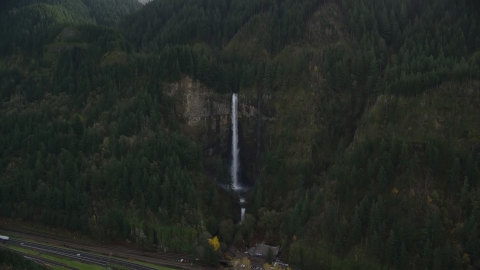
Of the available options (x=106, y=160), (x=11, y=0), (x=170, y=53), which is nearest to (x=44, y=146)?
(x=106, y=160)

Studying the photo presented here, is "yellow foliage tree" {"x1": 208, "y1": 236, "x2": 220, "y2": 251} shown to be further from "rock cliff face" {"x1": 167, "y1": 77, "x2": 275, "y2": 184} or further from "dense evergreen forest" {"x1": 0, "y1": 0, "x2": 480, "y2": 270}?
"rock cliff face" {"x1": 167, "y1": 77, "x2": 275, "y2": 184}

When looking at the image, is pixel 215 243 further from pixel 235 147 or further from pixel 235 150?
pixel 235 147

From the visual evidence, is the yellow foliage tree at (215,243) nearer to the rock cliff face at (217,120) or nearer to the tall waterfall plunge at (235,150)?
the tall waterfall plunge at (235,150)

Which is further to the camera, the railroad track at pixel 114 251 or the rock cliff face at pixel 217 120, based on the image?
the rock cliff face at pixel 217 120

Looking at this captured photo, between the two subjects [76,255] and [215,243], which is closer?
[76,255]

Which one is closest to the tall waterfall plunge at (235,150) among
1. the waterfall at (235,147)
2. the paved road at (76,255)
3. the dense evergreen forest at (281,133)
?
the waterfall at (235,147)

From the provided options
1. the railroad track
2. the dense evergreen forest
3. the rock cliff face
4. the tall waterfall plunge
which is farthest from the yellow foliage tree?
the rock cliff face

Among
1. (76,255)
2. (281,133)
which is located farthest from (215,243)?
(281,133)

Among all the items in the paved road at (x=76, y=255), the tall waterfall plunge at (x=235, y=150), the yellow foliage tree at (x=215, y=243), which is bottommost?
the paved road at (x=76, y=255)
